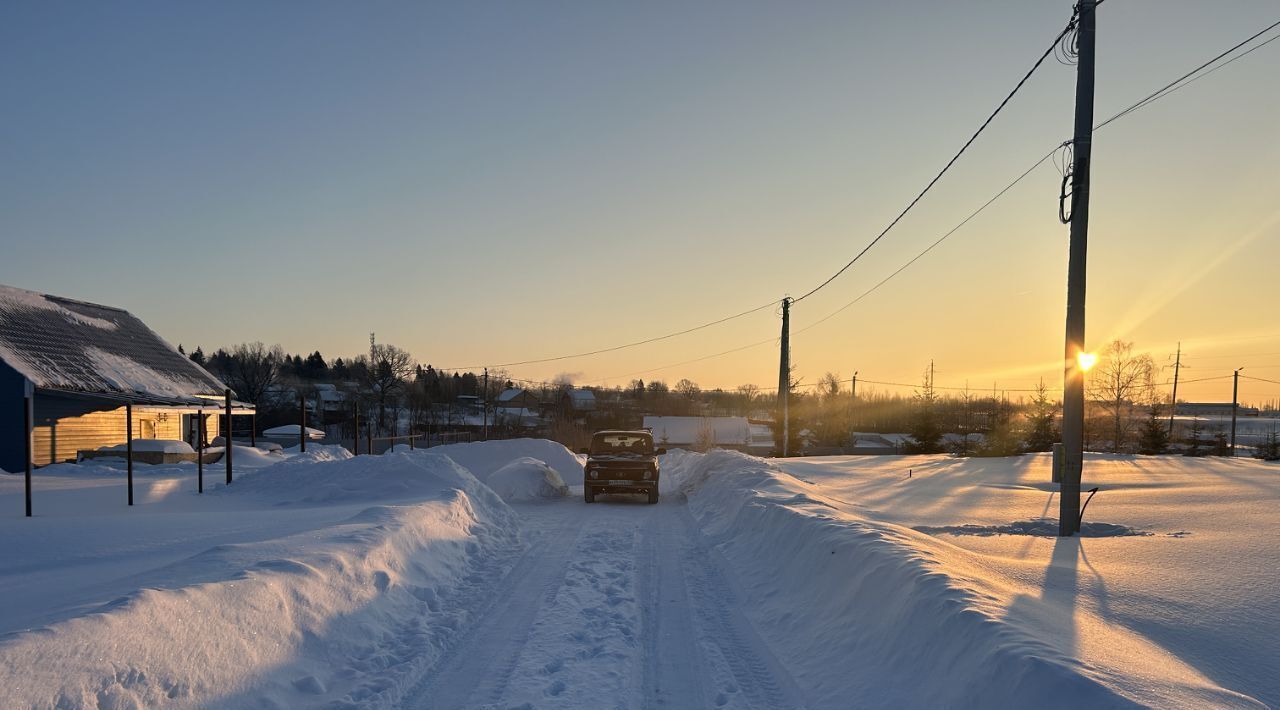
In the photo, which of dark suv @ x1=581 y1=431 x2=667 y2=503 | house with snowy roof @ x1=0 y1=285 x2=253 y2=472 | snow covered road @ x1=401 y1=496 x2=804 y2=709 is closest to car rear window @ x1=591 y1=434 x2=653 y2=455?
dark suv @ x1=581 y1=431 x2=667 y2=503

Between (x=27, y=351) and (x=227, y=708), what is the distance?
2817 centimetres

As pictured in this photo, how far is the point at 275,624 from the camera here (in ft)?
19.6

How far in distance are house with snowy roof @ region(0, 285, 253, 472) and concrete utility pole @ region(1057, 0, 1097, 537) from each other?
21201 mm

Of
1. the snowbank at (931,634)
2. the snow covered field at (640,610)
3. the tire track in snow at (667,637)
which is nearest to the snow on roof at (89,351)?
the snow covered field at (640,610)

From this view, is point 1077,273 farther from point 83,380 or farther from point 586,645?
point 83,380

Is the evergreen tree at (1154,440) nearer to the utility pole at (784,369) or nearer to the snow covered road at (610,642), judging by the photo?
the utility pole at (784,369)

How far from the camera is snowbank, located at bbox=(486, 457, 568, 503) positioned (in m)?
19.6

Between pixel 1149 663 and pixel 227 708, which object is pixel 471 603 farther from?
pixel 1149 663

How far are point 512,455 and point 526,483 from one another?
10130mm

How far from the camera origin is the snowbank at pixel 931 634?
4223mm

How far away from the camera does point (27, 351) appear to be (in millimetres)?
25578

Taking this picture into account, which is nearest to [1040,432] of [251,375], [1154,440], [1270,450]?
[1154,440]

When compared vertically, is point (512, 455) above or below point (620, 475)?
below

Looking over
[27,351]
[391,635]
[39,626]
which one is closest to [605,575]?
[391,635]
